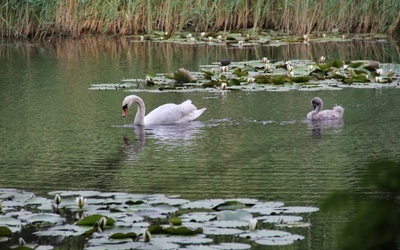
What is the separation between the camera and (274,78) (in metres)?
10.8

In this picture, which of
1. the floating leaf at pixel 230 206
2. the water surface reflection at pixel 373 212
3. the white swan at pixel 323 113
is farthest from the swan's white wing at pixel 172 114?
the water surface reflection at pixel 373 212

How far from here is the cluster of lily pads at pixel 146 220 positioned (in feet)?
13.1

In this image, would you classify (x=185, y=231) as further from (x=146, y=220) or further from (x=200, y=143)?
(x=200, y=143)

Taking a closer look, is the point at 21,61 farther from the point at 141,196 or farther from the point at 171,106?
the point at 141,196

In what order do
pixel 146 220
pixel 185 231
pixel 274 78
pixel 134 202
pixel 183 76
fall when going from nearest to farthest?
pixel 185 231
pixel 146 220
pixel 134 202
pixel 274 78
pixel 183 76

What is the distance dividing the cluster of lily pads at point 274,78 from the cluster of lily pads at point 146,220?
18.6 feet

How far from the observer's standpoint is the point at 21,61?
15102 millimetres

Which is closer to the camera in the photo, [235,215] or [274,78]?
[235,215]

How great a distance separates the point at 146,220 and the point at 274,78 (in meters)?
6.45

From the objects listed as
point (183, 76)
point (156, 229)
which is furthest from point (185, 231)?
point (183, 76)

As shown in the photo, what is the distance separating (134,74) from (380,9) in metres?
6.73

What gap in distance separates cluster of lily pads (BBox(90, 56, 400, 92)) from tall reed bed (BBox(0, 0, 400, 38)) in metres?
5.35

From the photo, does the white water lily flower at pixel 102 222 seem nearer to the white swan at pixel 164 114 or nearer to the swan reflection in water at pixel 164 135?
the swan reflection in water at pixel 164 135

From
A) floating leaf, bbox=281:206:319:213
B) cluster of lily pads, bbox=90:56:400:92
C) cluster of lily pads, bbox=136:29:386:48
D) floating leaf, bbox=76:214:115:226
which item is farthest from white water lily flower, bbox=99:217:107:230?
cluster of lily pads, bbox=136:29:386:48
